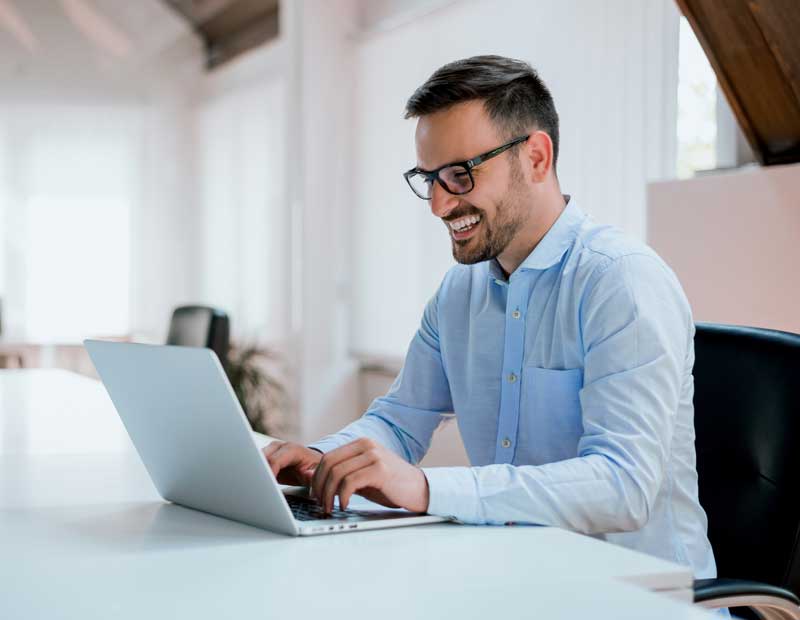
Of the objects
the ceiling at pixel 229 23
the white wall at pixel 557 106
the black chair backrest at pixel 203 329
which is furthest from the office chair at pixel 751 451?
the ceiling at pixel 229 23

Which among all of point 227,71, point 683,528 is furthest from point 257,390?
point 683,528

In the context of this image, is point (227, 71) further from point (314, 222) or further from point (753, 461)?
point (753, 461)

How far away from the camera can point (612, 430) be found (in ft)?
4.62

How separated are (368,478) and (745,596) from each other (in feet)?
1.56

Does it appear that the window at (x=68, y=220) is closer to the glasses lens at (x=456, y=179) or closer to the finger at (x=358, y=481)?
the glasses lens at (x=456, y=179)

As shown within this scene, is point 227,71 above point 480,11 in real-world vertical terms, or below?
above

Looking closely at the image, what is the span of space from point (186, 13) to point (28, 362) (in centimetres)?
280

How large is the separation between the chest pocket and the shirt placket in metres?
0.01

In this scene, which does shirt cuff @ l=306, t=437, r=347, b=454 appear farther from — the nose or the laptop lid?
the nose

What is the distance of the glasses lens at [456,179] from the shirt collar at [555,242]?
16 centimetres

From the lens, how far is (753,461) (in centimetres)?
146

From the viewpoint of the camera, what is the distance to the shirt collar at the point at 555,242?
5.59ft

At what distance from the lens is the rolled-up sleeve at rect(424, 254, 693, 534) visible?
4.28 feet

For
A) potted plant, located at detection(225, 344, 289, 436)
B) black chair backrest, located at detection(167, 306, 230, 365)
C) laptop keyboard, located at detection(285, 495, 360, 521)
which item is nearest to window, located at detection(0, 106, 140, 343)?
potted plant, located at detection(225, 344, 289, 436)
